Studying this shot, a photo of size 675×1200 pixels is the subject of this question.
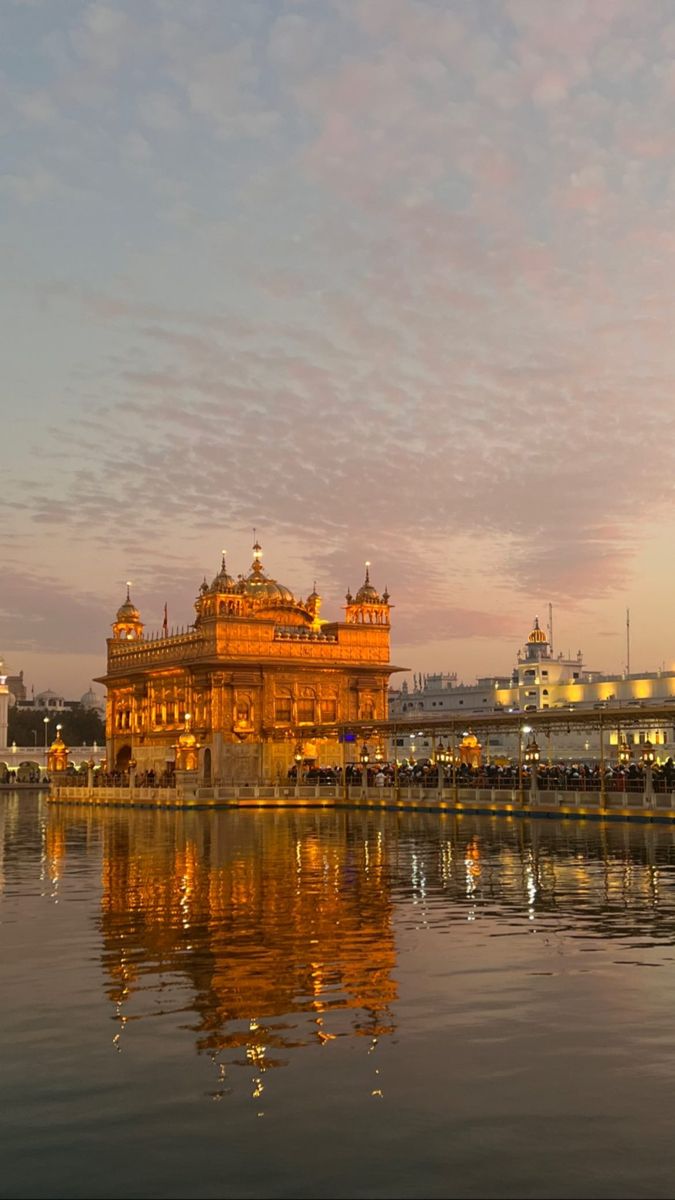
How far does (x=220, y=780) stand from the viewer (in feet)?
270

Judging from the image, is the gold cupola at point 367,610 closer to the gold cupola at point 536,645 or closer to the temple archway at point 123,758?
the temple archway at point 123,758

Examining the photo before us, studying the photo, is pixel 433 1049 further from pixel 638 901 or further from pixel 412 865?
pixel 412 865

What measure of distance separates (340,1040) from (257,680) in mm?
73460

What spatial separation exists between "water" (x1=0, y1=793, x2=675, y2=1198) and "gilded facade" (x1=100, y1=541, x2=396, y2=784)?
189ft

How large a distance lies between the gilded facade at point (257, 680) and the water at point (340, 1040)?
57.7 meters

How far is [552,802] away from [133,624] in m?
60.3

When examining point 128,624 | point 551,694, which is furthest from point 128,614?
point 551,694

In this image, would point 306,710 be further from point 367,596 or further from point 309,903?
point 309,903

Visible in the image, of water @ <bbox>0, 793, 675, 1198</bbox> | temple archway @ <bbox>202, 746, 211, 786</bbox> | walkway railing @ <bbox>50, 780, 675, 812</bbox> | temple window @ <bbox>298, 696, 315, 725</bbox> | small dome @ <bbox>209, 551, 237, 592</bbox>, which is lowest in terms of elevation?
water @ <bbox>0, 793, 675, 1198</bbox>

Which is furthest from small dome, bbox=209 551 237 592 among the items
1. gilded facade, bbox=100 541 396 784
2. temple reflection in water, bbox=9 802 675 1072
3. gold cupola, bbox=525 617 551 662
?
gold cupola, bbox=525 617 551 662

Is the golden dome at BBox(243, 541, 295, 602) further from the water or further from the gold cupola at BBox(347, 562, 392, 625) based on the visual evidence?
the water

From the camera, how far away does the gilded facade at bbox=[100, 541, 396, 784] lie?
Result: 84.3 meters

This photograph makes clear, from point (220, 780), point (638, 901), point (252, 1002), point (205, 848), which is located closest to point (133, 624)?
point (220, 780)

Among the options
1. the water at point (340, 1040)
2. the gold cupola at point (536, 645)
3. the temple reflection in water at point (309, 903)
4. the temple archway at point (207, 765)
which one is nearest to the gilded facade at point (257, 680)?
the temple archway at point (207, 765)
